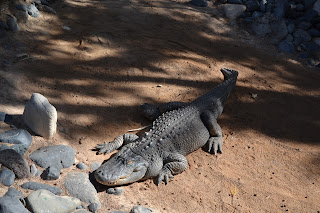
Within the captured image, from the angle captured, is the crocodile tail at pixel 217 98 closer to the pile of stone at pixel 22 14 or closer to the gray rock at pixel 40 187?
the gray rock at pixel 40 187

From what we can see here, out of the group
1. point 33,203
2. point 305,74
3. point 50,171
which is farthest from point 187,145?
point 305,74

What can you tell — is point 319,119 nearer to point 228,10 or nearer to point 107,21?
point 228,10

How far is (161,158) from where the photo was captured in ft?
16.4

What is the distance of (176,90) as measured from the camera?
6402 mm

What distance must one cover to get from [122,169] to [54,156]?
2.70 ft

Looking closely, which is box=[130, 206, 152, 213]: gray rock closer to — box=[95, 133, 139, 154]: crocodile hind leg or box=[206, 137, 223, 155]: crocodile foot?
box=[95, 133, 139, 154]: crocodile hind leg

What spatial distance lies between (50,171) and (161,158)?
56.7 inches

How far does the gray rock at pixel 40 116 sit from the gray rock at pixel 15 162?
0.55m

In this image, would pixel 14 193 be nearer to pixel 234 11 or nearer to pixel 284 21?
pixel 234 11

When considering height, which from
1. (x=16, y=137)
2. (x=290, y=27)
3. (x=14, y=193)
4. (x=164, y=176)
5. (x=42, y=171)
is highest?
(x=290, y=27)

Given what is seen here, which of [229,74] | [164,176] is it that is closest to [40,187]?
[164,176]

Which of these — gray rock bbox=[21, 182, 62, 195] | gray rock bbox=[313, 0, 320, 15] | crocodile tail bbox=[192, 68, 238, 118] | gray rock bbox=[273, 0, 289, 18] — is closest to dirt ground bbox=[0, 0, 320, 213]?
gray rock bbox=[21, 182, 62, 195]

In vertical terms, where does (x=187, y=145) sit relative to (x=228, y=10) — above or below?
below

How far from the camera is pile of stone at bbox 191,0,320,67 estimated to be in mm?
8312
